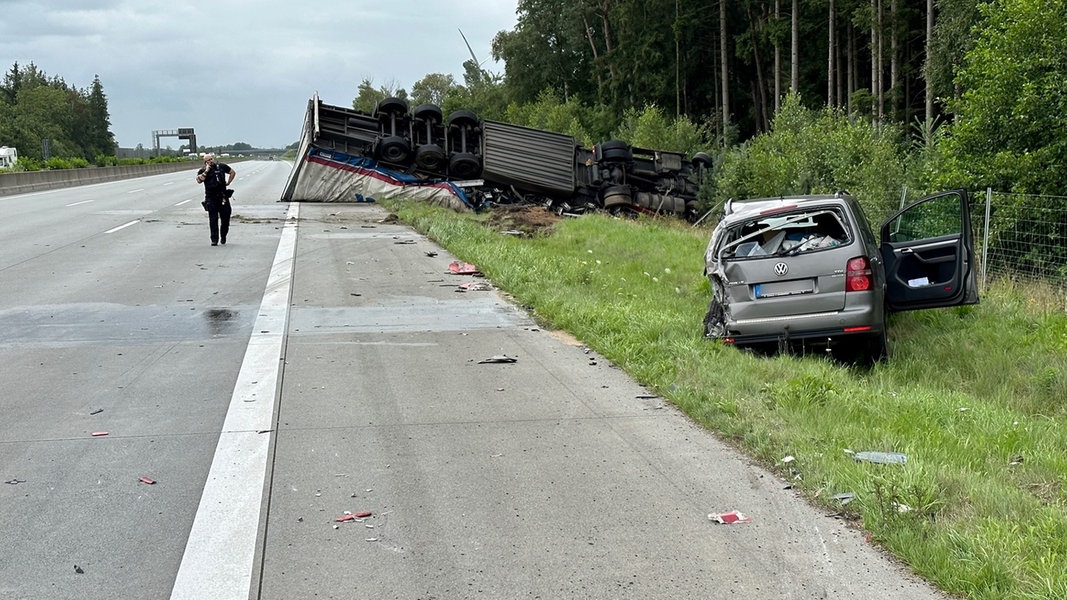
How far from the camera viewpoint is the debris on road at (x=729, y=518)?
4844mm

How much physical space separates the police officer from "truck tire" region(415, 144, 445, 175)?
987 centimetres

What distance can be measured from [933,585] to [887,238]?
7200 millimetres

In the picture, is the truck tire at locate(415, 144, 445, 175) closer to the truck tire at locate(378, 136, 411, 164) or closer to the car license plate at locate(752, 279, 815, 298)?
the truck tire at locate(378, 136, 411, 164)

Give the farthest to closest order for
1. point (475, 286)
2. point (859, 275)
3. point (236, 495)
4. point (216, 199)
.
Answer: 1. point (216, 199)
2. point (475, 286)
3. point (859, 275)
4. point (236, 495)

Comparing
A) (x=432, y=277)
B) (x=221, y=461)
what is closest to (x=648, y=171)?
(x=432, y=277)

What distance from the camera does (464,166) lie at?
2780 cm

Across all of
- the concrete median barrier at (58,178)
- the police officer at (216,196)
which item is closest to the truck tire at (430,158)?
the police officer at (216,196)

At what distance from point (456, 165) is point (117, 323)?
18040 mm

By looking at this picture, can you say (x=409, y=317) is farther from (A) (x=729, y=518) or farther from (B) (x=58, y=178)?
(B) (x=58, y=178)

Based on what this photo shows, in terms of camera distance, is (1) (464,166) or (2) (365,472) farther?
(1) (464,166)

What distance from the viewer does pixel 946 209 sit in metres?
15.9

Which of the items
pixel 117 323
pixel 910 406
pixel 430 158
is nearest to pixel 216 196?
pixel 117 323

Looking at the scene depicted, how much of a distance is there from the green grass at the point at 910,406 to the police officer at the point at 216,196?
18.1 ft

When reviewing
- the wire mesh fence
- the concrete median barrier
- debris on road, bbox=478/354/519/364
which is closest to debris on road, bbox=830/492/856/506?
debris on road, bbox=478/354/519/364
